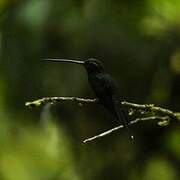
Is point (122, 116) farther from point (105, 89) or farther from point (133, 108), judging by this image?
point (105, 89)

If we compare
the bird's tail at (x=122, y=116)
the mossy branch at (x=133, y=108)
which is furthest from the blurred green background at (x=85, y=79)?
the bird's tail at (x=122, y=116)

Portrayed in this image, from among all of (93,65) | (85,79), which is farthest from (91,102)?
(85,79)

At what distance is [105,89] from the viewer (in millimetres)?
3973

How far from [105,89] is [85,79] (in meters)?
3.40

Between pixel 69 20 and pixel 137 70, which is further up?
pixel 69 20

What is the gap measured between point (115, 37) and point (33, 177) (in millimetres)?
1753

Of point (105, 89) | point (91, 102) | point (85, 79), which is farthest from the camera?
point (85, 79)

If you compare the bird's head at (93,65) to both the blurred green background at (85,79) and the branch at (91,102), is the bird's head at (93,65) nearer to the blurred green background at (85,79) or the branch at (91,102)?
the branch at (91,102)

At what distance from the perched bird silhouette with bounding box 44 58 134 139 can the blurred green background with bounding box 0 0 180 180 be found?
3.00 metres

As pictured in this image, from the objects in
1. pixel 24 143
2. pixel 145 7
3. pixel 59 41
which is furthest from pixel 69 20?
pixel 24 143

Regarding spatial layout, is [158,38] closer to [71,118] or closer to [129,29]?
[129,29]

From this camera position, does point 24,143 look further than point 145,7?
Yes

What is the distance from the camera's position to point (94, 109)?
24.6ft

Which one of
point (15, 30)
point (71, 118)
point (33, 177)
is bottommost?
point (33, 177)
